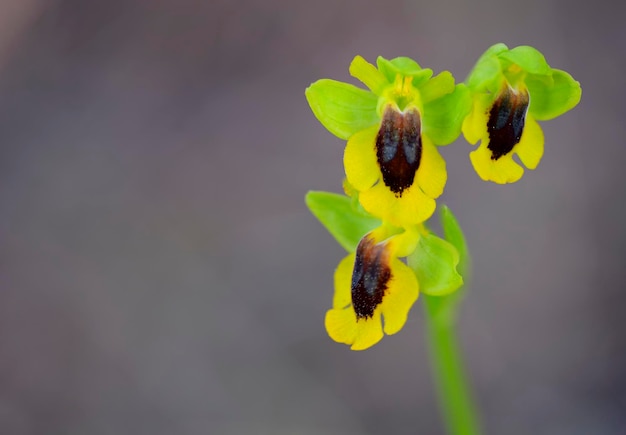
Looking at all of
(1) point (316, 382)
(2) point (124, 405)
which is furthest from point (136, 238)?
(1) point (316, 382)

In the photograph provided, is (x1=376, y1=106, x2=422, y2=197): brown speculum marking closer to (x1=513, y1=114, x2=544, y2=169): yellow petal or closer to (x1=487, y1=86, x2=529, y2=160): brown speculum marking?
(x1=487, y1=86, x2=529, y2=160): brown speculum marking

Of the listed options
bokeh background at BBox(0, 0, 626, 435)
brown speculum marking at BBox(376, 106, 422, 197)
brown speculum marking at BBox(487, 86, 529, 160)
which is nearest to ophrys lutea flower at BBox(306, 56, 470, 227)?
brown speculum marking at BBox(376, 106, 422, 197)

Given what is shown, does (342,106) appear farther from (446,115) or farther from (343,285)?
(343,285)

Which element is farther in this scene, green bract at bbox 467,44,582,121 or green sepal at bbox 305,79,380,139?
green sepal at bbox 305,79,380,139

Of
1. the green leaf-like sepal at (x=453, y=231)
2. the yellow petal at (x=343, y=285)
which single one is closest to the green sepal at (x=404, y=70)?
the green leaf-like sepal at (x=453, y=231)

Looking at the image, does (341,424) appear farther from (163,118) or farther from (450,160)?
(163,118)

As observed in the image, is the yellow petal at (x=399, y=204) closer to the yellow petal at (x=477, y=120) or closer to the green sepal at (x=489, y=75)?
the yellow petal at (x=477, y=120)
